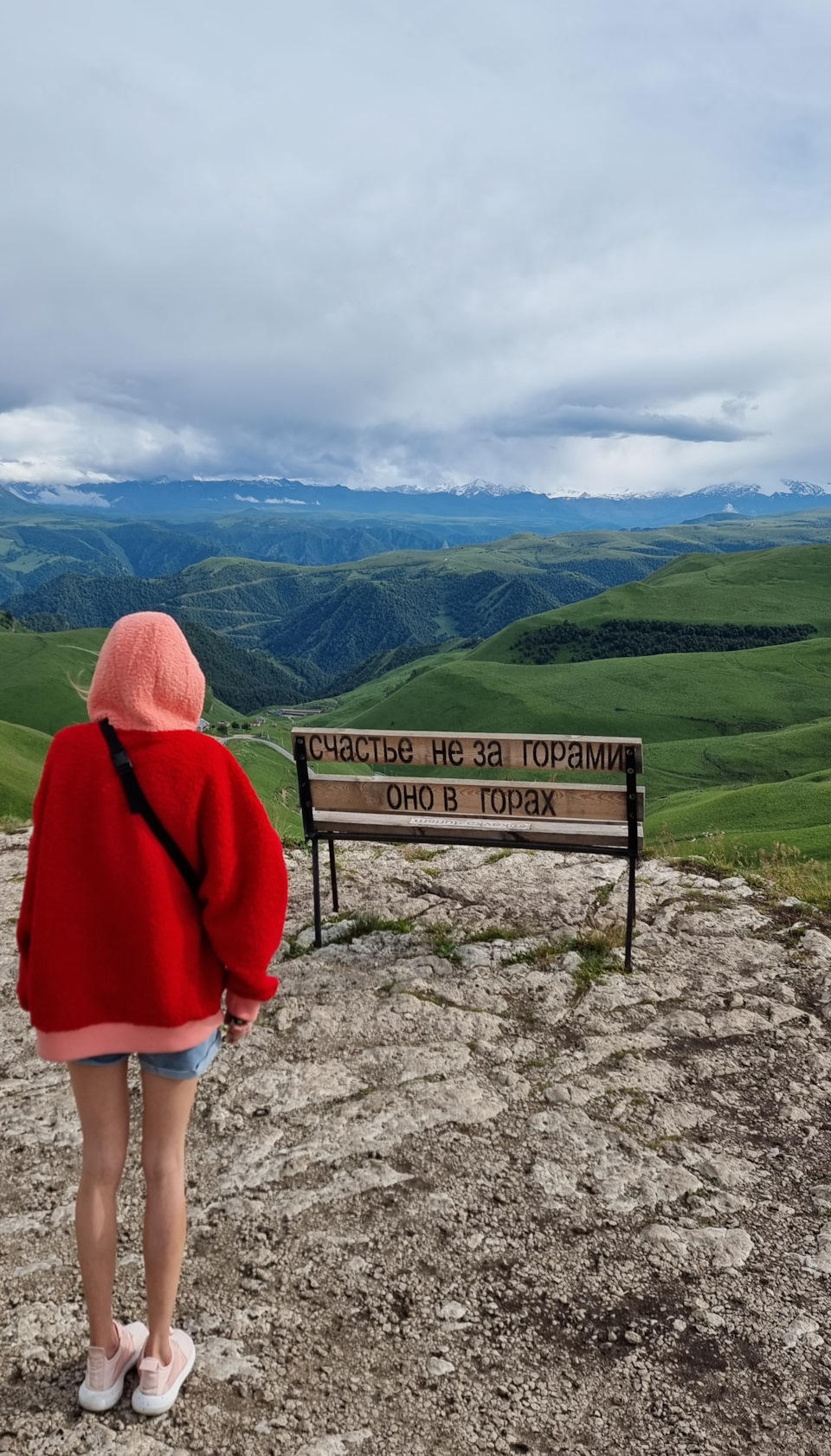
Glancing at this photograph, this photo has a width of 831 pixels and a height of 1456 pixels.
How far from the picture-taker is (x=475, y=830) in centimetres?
789

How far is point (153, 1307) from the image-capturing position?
3338 mm

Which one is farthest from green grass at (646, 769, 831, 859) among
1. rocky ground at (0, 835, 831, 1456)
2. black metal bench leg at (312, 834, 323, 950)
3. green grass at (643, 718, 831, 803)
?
green grass at (643, 718, 831, 803)

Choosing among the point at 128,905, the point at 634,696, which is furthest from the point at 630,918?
the point at 634,696

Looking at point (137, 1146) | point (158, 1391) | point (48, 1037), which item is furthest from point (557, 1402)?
point (137, 1146)

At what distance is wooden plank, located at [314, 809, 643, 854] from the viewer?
24.9ft

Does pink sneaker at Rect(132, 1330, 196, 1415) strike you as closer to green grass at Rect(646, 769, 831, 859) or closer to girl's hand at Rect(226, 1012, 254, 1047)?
girl's hand at Rect(226, 1012, 254, 1047)

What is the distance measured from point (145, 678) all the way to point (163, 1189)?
75.6 inches

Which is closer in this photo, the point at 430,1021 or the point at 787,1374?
the point at 787,1374

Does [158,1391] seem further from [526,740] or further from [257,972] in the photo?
[526,740]

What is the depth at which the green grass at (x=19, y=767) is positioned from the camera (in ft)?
152

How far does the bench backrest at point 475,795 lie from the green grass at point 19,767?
22550mm

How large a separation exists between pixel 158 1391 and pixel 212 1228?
1130 mm

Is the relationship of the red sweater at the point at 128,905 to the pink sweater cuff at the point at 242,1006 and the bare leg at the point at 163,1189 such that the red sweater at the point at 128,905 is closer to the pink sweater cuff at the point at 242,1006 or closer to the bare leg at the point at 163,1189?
the pink sweater cuff at the point at 242,1006

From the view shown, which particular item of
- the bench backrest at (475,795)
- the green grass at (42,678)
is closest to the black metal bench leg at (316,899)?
the bench backrest at (475,795)
